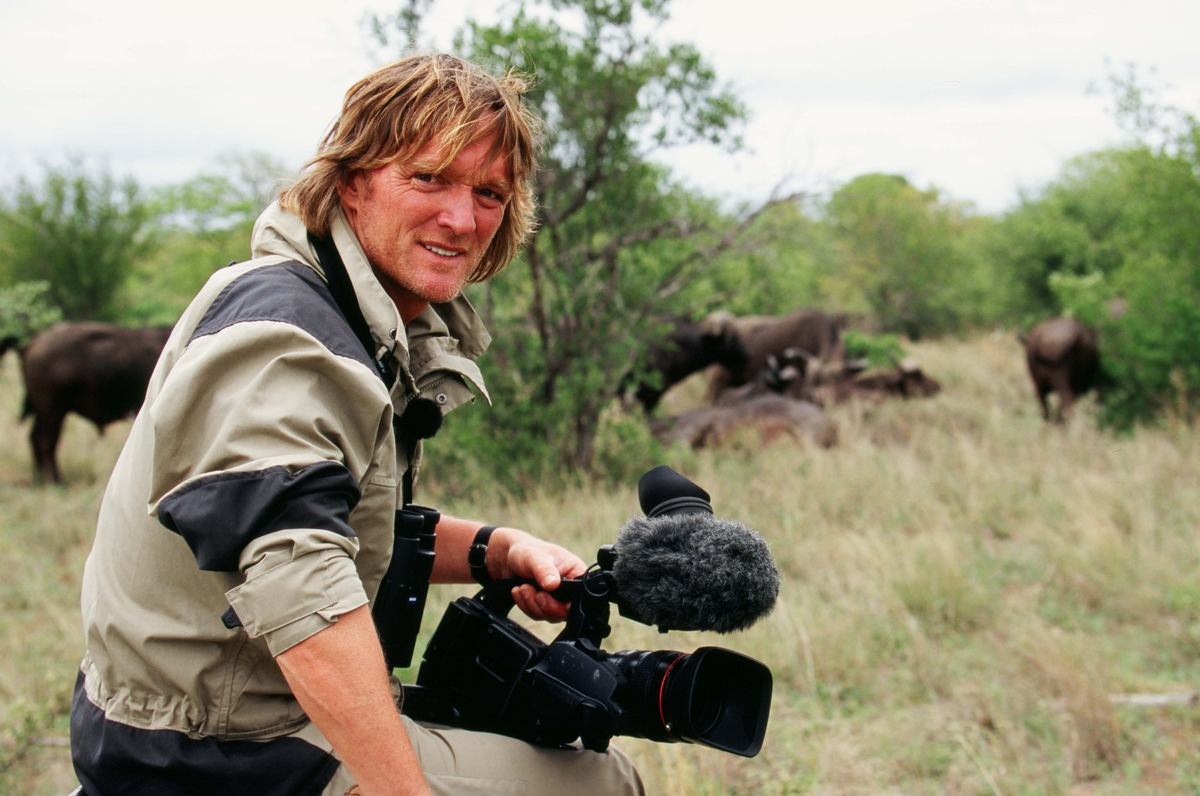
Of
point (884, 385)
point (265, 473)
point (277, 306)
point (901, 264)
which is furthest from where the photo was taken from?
point (901, 264)

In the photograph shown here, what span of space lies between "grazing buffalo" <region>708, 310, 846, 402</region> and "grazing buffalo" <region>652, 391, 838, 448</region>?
3981 mm

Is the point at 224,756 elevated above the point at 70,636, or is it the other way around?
the point at 224,756

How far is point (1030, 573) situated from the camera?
21.1 feet

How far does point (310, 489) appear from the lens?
5.12 feet

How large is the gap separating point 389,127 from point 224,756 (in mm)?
1128

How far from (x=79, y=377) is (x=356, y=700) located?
10.6 meters

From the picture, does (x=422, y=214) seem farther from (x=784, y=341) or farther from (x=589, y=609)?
(x=784, y=341)

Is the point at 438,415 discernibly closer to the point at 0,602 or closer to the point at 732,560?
the point at 732,560

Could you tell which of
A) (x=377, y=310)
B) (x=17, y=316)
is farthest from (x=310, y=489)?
(x=17, y=316)

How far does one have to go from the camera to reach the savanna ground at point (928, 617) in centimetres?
425

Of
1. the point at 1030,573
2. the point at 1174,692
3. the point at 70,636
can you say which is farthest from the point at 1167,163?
the point at 70,636

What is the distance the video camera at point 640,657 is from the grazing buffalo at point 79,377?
31.3 ft

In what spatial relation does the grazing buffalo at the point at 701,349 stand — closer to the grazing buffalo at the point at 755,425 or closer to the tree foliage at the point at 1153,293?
the grazing buffalo at the point at 755,425

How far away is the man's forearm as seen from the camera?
1.57 meters
